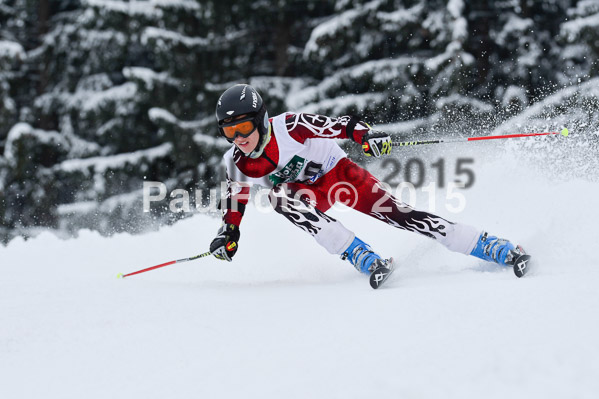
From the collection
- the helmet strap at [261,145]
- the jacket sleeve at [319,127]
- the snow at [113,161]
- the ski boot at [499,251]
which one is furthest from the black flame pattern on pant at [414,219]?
the snow at [113,161]

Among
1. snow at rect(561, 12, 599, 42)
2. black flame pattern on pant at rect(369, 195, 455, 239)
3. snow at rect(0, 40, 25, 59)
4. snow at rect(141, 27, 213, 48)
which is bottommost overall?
black flame pattern on pant at rect(369, 195, 455, 239)

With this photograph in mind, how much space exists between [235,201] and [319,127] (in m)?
0.74

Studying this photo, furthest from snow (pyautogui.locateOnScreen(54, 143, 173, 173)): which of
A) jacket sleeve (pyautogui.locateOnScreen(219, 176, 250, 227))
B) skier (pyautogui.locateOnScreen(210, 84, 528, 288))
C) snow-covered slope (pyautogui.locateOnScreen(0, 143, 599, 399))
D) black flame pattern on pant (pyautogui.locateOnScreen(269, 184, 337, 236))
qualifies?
black flame pattern on pant (pyautogui.locateOnScreen(269, 184, 337, 236))

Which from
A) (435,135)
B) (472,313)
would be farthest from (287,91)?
(472,313)

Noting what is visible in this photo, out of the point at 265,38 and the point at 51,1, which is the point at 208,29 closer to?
the point at 265,38

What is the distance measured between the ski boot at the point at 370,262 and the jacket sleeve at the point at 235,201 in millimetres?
753

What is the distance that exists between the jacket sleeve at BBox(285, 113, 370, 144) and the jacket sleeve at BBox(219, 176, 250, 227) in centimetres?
50

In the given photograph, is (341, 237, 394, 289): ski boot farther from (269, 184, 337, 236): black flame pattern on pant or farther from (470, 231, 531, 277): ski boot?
(470, 231, 531, 277): ski boot

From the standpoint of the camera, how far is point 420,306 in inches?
96.7

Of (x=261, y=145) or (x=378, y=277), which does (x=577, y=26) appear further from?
(x=378, y=277)

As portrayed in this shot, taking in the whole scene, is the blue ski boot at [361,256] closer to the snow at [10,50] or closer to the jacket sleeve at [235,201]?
the jacket sleeve at [235,201]

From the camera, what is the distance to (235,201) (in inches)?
151

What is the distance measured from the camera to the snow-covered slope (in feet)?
6.10

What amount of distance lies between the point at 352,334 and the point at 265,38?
11278 millimetres
